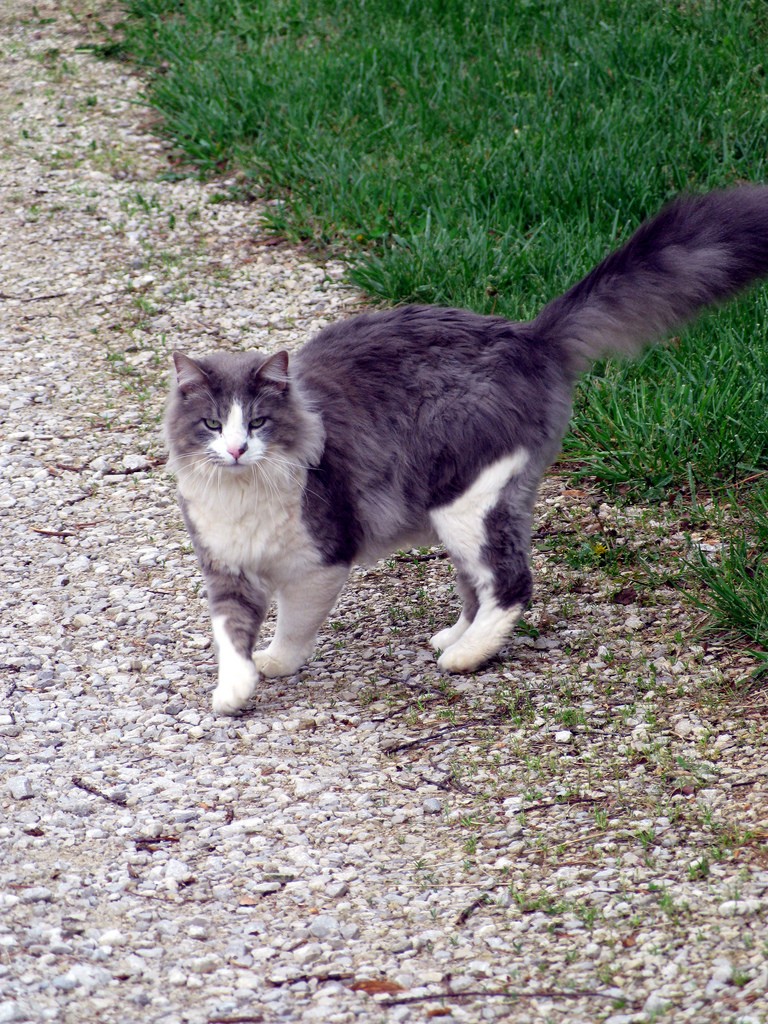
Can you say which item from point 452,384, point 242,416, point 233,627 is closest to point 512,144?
point 452,384

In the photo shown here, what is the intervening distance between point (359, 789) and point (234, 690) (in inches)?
22.4

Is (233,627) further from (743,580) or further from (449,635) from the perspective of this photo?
(743,580)

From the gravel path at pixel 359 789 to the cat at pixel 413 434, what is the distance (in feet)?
0.99

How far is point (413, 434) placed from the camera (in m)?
4.02

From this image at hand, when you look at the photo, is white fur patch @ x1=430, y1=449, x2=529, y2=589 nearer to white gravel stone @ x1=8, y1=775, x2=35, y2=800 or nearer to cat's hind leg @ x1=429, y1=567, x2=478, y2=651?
cat's hind leg @ x1=429, y1=567, x2=478, y2=651

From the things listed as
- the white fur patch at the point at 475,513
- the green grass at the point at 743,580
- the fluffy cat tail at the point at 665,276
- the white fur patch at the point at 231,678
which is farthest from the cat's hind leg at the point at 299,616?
the green grass at the point at 743,580

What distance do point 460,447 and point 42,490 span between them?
2232mm

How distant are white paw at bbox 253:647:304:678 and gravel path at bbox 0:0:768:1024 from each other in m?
0.05

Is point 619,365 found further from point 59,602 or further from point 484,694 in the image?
point 59,602

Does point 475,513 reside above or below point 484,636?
above

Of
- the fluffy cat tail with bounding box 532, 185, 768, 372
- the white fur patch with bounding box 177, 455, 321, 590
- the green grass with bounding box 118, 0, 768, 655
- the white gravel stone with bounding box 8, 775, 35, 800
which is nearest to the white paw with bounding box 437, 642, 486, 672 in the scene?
the white fur patch with bounding box 177, 455, 321, 590

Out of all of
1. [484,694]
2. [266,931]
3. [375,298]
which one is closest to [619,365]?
[375,298]

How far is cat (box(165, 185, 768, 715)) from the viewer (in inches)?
153

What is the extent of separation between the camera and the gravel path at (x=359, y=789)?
270 cm
